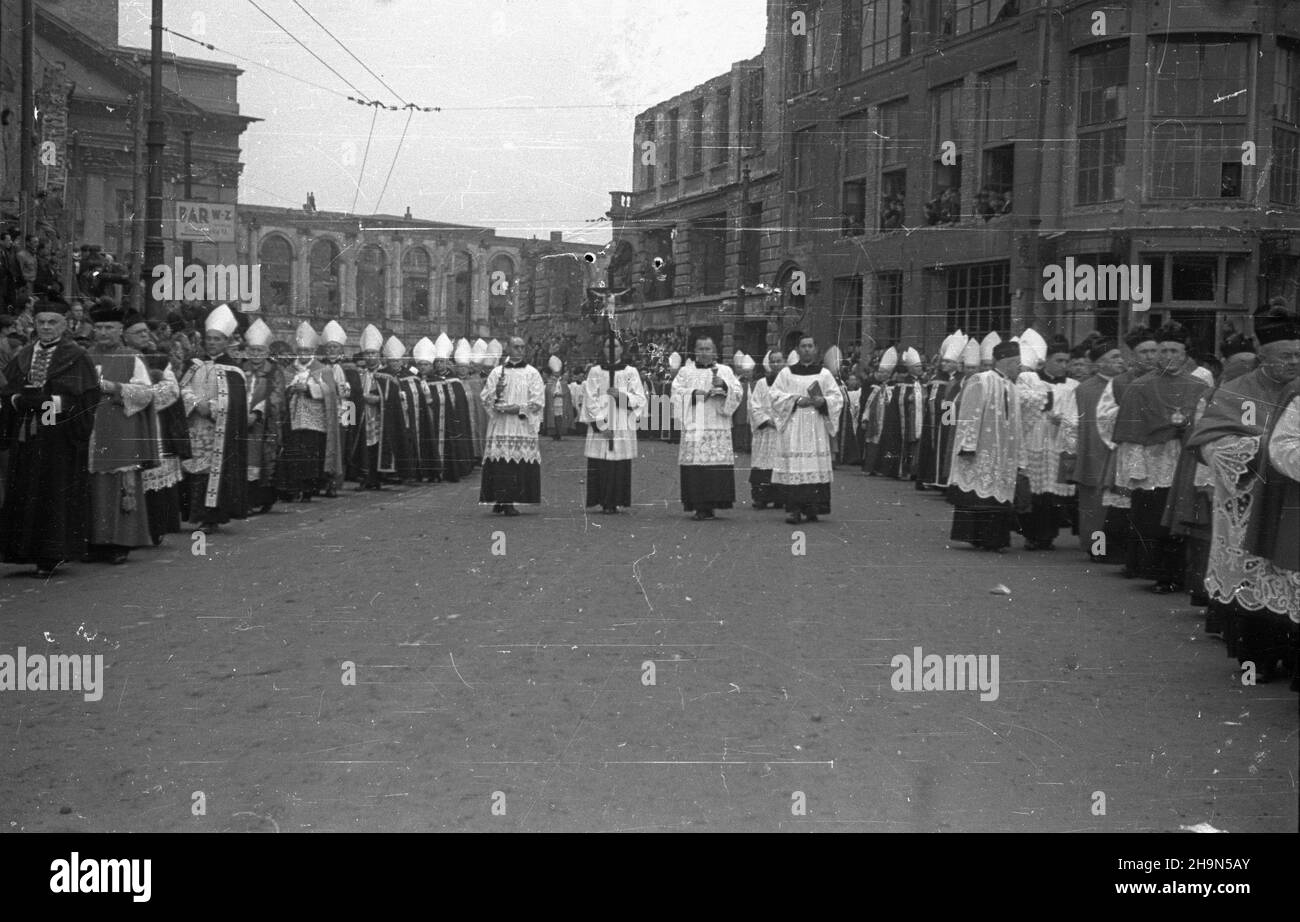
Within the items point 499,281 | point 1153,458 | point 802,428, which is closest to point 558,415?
point 802,428

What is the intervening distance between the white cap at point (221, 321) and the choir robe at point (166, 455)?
0.91 m

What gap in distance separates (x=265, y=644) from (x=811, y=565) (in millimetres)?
4169

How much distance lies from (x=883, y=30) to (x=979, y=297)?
194 centimetres

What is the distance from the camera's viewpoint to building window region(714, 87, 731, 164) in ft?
26.3

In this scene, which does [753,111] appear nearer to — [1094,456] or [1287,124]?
[1287,124]

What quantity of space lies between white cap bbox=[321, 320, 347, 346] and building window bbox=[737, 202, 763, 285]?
3495 millimetres

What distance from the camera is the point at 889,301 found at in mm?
9398

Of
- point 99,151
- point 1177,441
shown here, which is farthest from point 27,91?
point 1177,441

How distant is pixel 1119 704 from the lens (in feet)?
16.2

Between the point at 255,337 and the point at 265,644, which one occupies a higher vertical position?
the point at 255,337

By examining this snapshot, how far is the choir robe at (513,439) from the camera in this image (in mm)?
12633

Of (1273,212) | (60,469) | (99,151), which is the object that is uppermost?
(99,151)

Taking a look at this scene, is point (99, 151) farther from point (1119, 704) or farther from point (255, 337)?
point (1119, 704)

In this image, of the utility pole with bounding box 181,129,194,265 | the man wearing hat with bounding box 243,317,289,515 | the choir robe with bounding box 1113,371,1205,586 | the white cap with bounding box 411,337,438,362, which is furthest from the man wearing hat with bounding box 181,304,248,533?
the choir robe with bounding box 1113,371,1205,586
